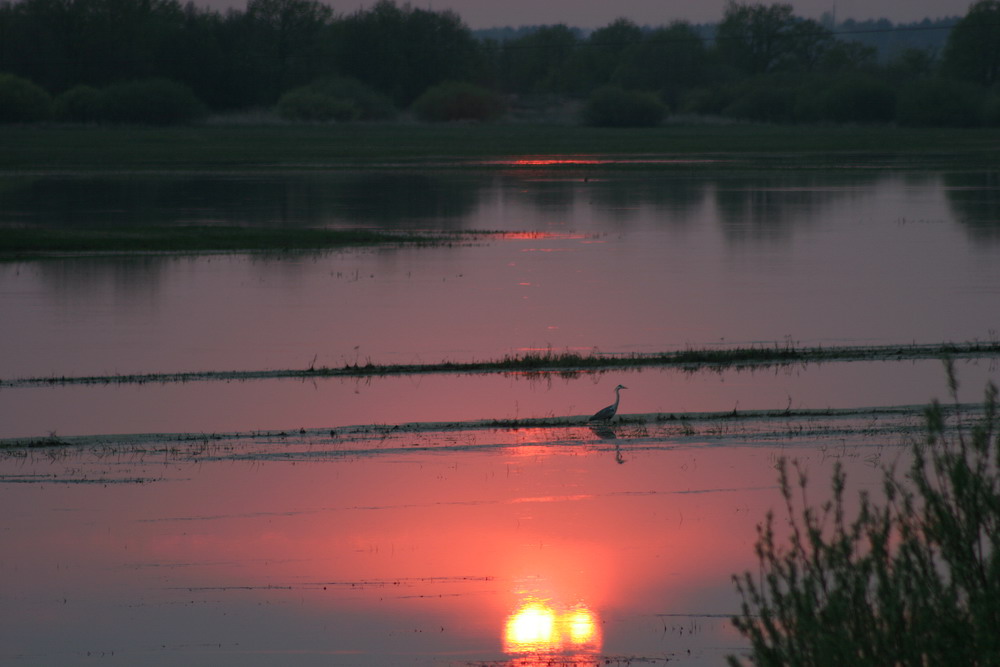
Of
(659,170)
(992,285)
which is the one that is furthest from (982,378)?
(659,170)

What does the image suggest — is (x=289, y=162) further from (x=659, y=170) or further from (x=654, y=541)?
(x=654, y=541)

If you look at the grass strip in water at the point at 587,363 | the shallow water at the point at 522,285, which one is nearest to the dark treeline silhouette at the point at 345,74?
the shallow water at the point at 522,285

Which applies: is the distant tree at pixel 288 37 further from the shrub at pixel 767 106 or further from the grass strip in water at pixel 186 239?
the grass strip in water at pixel 186 239

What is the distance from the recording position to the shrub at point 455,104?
4065 inches

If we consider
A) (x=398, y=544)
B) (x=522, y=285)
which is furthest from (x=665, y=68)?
(x=398, y=544)

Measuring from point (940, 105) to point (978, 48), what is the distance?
2591cm

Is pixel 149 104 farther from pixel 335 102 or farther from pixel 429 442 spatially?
pixel 429 442

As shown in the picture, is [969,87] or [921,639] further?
[969,87]

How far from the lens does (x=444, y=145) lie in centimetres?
8269

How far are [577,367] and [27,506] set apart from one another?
748 cm

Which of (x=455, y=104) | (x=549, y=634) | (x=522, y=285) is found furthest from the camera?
(x=455, y=104)

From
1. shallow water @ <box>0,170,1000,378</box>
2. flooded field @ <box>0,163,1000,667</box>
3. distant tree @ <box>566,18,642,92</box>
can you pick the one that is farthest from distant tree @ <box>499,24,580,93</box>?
flooded field @ <box>0,163,1000,667</box>

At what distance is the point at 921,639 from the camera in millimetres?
5520

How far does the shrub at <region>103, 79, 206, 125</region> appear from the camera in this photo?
92.3 meters
